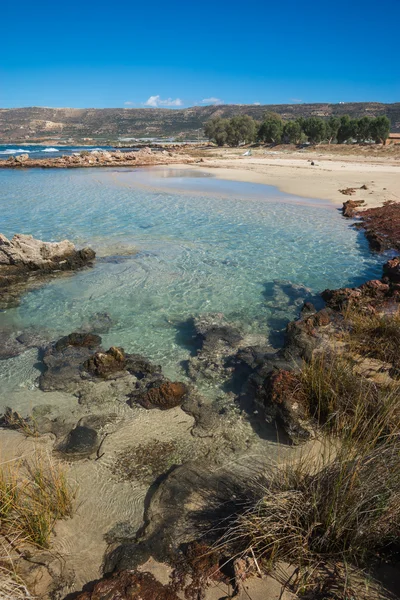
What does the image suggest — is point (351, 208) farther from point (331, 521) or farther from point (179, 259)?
point (331, 521)

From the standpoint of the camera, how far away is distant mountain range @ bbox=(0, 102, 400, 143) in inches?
5074

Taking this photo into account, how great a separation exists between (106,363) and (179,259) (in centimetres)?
610

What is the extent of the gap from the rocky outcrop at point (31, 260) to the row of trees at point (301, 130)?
5560cm

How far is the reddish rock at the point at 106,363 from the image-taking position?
5766mm

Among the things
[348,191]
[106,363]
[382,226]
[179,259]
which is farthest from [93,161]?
[106,363]

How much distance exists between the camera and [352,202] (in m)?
18.0

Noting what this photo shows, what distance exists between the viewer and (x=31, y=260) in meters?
10.2

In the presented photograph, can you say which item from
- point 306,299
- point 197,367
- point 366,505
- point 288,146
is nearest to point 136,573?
point 366,505

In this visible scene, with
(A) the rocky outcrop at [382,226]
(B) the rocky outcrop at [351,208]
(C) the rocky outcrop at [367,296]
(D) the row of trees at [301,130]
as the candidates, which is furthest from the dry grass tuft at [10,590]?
(D) the row of trees at [301,130]

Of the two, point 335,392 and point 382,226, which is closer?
point 335,392

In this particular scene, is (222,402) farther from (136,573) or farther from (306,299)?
(306,299)

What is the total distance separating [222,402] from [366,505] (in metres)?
2.74

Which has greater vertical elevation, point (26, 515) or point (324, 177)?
point (324, 177)

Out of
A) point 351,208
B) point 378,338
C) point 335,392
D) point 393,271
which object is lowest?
point 335,392
